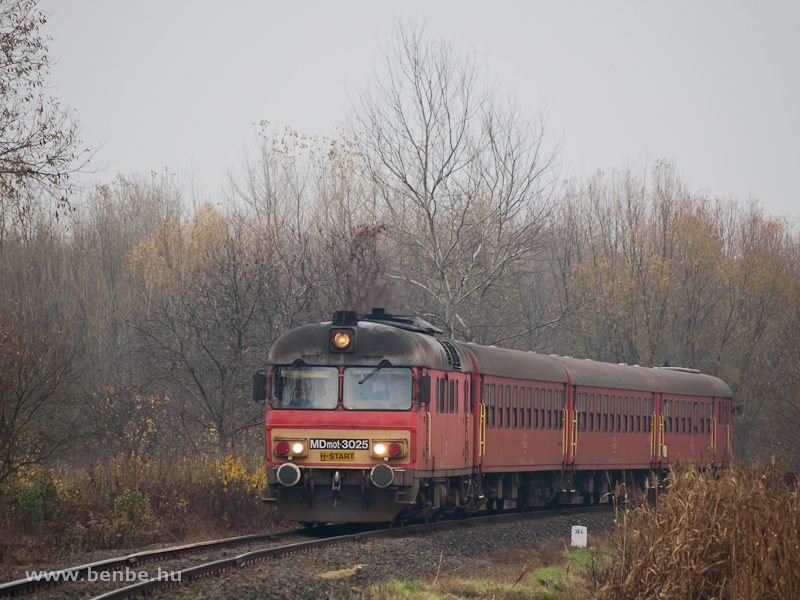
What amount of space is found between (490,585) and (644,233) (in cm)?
3609

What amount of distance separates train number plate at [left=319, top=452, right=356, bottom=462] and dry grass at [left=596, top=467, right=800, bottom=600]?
15.9 feet

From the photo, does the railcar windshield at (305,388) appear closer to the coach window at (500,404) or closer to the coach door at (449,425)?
the coach door at (449,425)

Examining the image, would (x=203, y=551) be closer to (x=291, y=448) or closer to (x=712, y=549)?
(x=291, y=448)

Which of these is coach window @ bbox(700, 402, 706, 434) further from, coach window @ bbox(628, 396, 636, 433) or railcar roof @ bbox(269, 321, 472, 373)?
railcar roof @ bbox(269, 321, 472, 373)

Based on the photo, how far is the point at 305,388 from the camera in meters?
15.4

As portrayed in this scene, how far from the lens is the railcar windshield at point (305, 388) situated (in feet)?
50.1

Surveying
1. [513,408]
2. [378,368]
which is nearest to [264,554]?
[378,368]

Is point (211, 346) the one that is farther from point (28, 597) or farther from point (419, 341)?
point (28, 597)

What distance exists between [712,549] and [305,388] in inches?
271

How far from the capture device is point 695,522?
10.4 meters

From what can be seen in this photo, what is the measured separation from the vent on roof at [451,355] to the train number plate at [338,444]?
240cm

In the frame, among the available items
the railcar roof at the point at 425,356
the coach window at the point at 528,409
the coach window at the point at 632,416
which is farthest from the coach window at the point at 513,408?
the coach window at the point at 632,416

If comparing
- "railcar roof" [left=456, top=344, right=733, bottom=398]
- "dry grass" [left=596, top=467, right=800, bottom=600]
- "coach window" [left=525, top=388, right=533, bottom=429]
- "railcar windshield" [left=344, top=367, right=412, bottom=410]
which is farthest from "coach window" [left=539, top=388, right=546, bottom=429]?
"dry grass" [left=596, top=467, right=800, bottom=600]

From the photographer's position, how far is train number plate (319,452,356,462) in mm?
15039
